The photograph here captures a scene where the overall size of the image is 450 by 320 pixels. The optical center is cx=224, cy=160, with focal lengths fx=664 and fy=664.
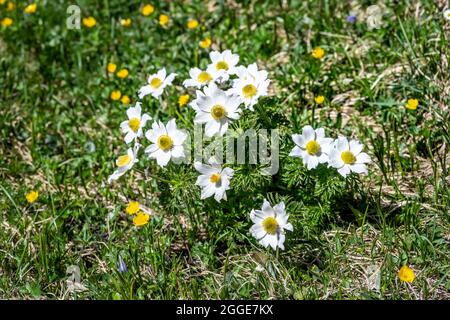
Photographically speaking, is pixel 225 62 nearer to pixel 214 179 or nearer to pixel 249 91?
pixel 249 91

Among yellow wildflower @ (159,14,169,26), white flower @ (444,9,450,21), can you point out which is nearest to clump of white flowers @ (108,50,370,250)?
white flower @ (444,9,450,21)

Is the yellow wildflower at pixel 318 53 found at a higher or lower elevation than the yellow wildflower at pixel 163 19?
lower

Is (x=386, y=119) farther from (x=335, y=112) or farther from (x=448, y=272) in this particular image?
(x=448, y=272)

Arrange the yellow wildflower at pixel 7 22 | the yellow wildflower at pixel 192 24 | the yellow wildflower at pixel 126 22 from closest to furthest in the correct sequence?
1. the yellow wildflower at pixel 192 24
2. the yellow wildflower at pixel 126 22
3. the yellow wildflower at pixel 7 22

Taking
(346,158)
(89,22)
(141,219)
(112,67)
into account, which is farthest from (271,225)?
(89,22)

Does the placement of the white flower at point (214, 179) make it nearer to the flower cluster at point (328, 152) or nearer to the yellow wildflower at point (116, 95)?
the flower cluster at point (328, 152)

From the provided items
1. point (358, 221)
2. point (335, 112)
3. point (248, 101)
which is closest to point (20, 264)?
point (248, 101)

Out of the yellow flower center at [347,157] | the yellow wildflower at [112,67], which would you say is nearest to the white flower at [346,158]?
the yellow flower center at [347,157]

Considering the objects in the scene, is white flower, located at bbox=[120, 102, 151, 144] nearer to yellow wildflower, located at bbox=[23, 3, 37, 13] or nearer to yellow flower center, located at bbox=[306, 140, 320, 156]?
yellow flower center, located at bbox=[306, 140, 320, 156]
